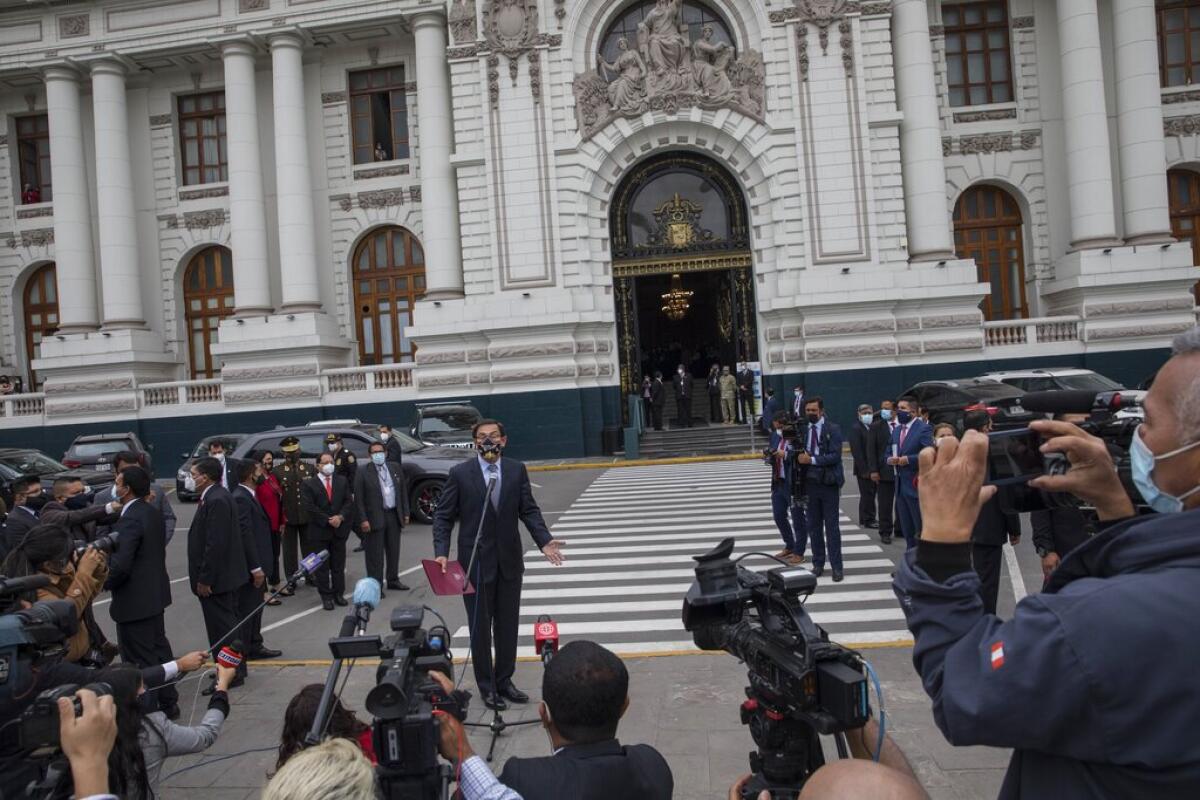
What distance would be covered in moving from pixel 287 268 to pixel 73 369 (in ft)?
26.8

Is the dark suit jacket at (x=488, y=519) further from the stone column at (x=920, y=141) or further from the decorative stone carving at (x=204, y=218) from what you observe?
the decorative stone carving at (x=204, y=218)

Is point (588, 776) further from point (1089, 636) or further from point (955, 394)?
point (955, 394)

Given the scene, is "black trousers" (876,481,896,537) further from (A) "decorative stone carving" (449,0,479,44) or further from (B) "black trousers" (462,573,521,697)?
(A) "decorative stone carving" (449,0,479,44)

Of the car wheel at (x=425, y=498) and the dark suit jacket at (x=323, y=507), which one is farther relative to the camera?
the car wheel at (x=425, y=498)

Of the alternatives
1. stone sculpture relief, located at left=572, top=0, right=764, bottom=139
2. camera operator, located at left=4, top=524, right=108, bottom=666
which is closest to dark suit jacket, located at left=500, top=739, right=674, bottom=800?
camera operator, located at left=4, top=524, right=108, bottom=666

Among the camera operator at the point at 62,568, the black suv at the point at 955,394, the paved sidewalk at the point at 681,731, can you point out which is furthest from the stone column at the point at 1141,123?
the camera operator at the point at 62,568

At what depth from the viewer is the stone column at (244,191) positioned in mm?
29062

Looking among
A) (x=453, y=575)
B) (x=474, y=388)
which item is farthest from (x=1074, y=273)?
(x=453, y=575)

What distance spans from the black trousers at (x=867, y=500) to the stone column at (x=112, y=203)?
88.3 ft

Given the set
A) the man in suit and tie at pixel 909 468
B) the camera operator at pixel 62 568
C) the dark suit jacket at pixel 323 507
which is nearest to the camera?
the camera operator at pixel 62 568

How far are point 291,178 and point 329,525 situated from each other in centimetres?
2148

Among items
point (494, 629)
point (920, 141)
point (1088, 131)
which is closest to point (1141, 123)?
point (1088, 131)

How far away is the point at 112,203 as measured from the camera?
3023 centimetres

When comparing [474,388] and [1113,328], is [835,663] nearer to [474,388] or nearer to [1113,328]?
[474,388]
